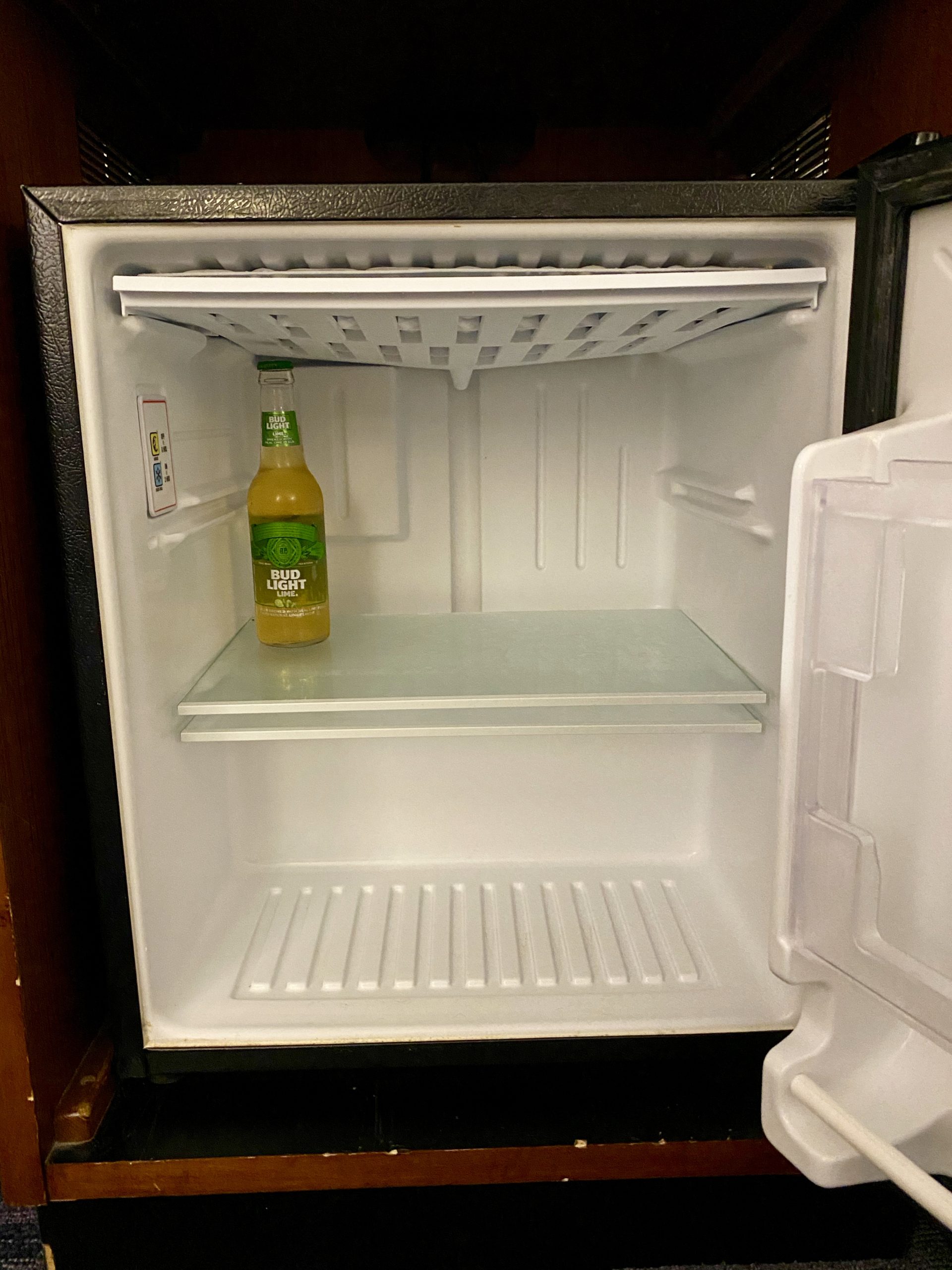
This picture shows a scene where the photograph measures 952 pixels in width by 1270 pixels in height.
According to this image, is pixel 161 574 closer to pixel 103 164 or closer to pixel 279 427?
pixel 279 427

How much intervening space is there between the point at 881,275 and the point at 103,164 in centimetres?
95

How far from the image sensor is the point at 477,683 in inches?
42.9

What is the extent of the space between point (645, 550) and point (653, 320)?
0.45 meters

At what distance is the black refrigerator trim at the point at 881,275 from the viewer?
739 mm

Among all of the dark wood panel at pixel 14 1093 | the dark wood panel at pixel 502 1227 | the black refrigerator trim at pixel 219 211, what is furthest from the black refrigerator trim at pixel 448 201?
the dark wood panel at pixel 502 1227

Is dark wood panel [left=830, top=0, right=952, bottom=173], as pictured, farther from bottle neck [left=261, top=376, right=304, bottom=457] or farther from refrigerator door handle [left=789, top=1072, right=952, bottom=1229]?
refrigerator door handle [left=789, top=1072, right=952, bottom=1229]

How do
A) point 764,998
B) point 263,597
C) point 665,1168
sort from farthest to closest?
point 263,597
point 764,998
point 665,1168

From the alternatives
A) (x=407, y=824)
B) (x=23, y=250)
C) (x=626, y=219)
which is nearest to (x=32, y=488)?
(x=23, y=250)

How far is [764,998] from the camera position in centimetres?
102

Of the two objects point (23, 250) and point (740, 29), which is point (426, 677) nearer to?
point (23, 250)

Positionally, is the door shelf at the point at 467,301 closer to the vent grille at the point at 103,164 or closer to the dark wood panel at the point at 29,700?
the dark wood panel at the point at 29,700

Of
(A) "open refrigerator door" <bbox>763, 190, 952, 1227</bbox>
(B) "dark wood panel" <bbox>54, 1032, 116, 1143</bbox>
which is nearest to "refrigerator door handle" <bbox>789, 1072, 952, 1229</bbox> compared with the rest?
(A) "open refrigerator door" <bbox>763, 190, 952, 1227</bbox>

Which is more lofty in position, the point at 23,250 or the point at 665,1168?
the point at 23,250

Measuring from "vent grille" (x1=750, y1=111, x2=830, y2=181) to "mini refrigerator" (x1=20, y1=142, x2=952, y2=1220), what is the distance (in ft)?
0.97
